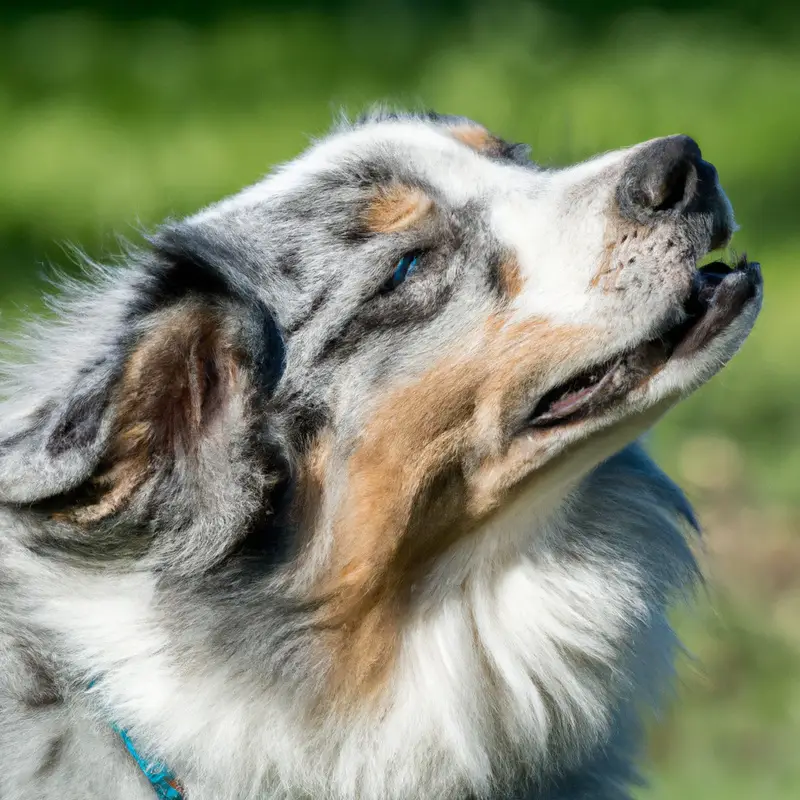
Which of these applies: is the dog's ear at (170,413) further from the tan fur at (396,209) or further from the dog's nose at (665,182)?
the dog's nose at (665,182)

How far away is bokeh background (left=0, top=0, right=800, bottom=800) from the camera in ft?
22.4

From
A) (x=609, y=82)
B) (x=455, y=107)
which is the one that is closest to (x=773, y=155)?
(x=609, y=82)

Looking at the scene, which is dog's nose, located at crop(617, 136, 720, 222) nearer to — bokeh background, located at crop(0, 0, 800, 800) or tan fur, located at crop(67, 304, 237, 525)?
tan fur, located at crop(67, 304, 237, 525)

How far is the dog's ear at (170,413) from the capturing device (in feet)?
10.1

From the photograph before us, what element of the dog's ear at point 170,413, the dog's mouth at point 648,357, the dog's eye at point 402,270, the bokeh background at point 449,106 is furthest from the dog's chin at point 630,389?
the bokeh background at point 449,106

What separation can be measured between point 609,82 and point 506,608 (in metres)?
7.34

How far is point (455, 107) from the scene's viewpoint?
9.54 metres

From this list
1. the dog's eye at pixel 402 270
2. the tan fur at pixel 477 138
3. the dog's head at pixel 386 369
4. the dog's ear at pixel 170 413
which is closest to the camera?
the dog's ear at pixel 170 413

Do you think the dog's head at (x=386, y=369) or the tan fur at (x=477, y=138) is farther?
the tan fur at (x=477, y=138)

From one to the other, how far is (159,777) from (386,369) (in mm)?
1071

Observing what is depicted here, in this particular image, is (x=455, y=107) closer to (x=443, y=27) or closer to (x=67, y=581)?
(x=443, y=27)

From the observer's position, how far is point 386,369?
3357 millimetres

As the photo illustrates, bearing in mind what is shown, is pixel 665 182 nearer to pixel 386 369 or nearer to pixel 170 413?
pixel 386 369

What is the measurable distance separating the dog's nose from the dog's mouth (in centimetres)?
18
